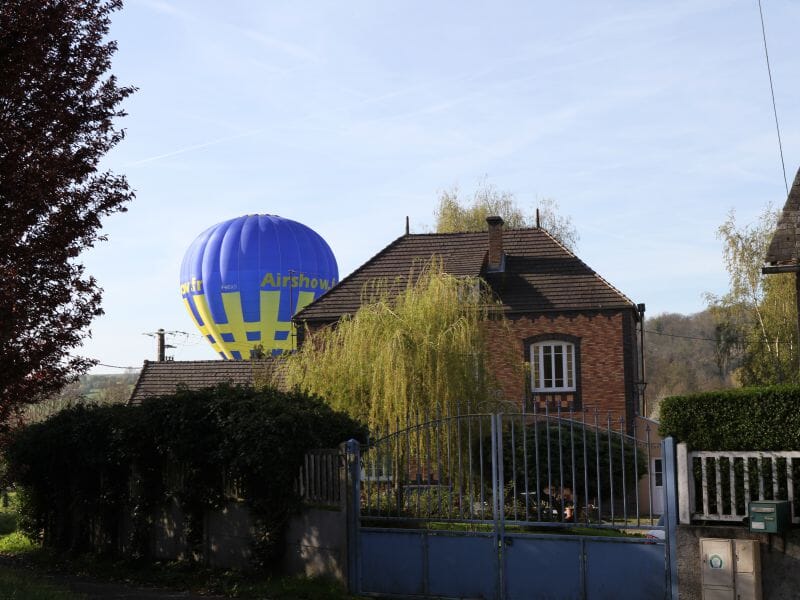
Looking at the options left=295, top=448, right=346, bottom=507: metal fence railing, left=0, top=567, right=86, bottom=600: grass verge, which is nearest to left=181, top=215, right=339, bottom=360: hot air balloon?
left=295, top=448, right=346, bottom=507: metal fence railing

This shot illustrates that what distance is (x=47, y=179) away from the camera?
11664 millimetres

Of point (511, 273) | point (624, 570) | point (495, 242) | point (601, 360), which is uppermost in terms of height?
point (495, 242)

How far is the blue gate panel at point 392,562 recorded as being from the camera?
1430cm

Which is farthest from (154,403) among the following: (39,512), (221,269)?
(221,269)

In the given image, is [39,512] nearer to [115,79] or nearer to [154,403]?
[154,403]

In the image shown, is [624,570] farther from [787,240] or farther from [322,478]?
[787,240]

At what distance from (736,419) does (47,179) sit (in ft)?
28.0

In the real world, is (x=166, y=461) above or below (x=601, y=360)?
below

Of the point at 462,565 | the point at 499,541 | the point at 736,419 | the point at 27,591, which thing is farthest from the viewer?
the point at 462,565

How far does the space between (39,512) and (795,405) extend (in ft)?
50.3

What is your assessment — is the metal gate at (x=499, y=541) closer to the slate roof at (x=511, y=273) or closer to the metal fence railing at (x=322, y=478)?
the metal fence railing at (x=322, y=478)

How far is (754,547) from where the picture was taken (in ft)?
38.0

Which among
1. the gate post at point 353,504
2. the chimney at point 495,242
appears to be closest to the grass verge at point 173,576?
the gate post at point 353,504

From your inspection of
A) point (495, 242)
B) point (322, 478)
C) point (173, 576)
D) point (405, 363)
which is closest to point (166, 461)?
point (173, 576)
